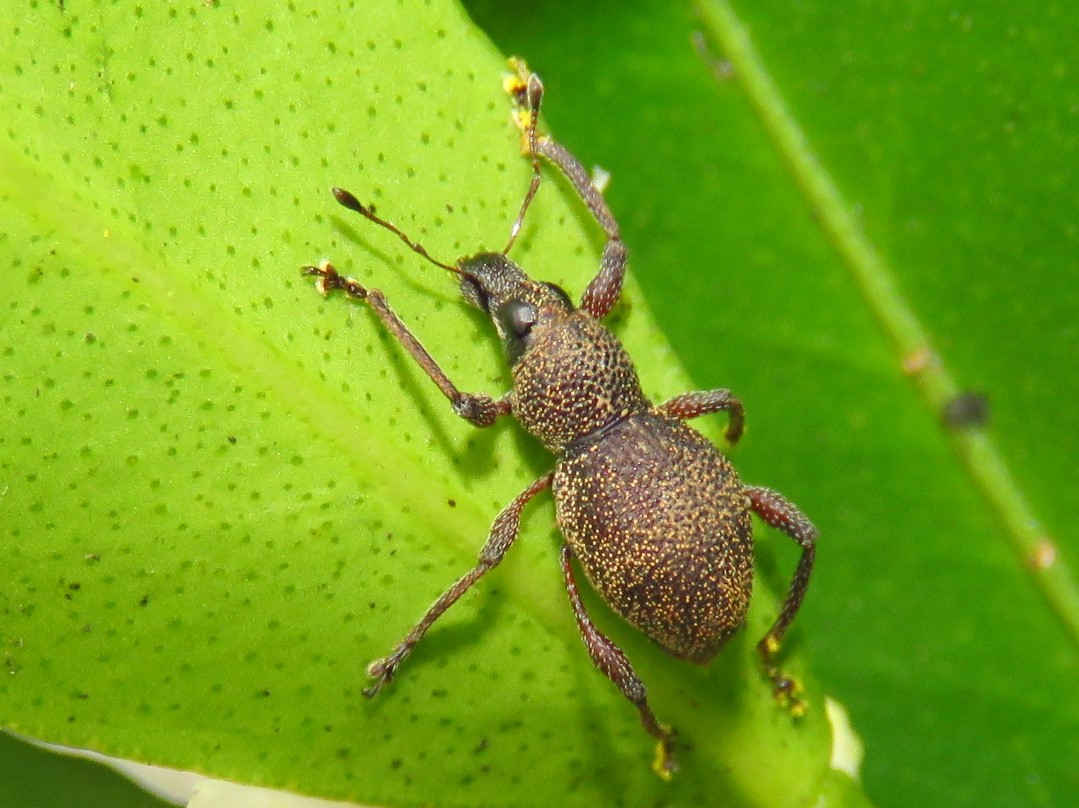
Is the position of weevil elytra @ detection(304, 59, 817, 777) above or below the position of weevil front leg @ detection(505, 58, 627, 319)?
below

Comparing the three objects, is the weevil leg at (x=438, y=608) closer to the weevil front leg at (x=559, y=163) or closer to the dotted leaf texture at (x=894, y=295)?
the weevil front leg at (x=559, y=163)

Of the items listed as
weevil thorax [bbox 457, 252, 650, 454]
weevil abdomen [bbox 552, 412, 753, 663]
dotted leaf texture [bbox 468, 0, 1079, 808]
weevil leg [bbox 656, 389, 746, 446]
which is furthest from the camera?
dotted leaf texture [bbox 468, 0, 1079, 808]

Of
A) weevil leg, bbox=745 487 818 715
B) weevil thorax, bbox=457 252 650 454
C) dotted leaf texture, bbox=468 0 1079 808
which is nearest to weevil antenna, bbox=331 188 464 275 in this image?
weevil thorax, bbox=457 252 650 454

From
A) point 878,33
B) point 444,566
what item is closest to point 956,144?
point 878,33

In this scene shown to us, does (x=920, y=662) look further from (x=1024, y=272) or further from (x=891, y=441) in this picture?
(x=1024, y=272)

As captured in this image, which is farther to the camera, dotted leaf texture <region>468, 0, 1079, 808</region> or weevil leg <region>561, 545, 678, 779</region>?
dotted leaf texture <region>468, 0, 1079, 808</region>

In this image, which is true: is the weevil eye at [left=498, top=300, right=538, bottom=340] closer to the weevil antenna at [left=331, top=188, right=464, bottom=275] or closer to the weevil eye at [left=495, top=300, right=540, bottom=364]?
the weevil eye at [left=495, top=300, right=540, bottom=364]

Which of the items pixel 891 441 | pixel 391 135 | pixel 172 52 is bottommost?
pixel 891 441

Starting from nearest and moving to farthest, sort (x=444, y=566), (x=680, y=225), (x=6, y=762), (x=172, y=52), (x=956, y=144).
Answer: (x=172, y=52) < (x=444, y=566) < (x=6, y=762) < (x=956, y=144) < (x=680, y=225)
